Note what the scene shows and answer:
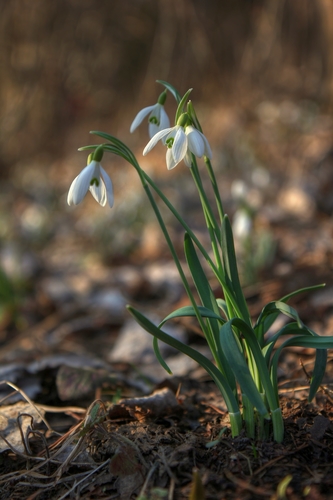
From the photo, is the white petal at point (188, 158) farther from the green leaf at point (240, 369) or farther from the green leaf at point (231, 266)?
the green leaf at point (240, 369)

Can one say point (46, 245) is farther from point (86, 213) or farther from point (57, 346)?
point (57, 346)

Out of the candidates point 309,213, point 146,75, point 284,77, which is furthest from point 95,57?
point 309,213

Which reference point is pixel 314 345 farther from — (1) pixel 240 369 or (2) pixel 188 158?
(2) pixel 188 158

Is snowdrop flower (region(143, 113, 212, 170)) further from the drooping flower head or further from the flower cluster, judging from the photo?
the drooping flower head

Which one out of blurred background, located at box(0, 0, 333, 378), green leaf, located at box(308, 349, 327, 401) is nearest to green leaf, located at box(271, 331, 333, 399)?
green leaf, located at box(308, 349, 327, 401)

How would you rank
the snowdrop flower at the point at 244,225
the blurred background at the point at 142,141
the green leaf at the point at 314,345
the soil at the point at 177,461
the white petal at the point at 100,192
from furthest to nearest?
the blurred background at the point at 142,141 < the snowdrop flower at the point at 244,225 < the white petal at the point at 100,192 < the green leaf at the point at 314,345 < the soil at the point at 177,461

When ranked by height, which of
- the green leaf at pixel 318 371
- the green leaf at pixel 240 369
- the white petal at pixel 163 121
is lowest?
the green leaf at pixel 318 371

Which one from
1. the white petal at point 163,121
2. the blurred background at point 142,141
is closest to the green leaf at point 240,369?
the white petal at point 163,121
